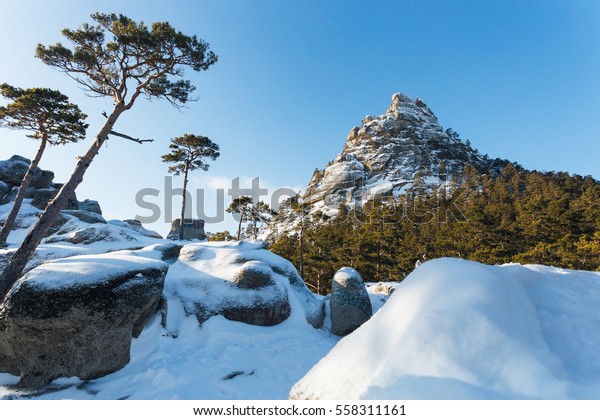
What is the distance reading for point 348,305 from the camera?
1073 centimetres

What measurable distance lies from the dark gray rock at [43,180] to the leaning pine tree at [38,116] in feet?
49.5

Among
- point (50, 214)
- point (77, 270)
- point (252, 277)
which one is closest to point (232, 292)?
point (252, 277)

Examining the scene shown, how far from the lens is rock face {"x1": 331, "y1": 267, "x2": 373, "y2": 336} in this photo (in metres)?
10.4

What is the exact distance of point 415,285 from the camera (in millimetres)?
2756

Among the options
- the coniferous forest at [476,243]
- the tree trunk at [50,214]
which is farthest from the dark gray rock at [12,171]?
the coniferous forest at [476,243]

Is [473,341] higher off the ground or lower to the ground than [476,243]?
higher

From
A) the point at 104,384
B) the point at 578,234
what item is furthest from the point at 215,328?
the point at 578,234

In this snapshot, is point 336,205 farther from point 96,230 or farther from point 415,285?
point 415,285

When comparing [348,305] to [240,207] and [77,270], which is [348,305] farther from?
[240,207]

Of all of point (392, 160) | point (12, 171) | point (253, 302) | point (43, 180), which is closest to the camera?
point (253, 302)

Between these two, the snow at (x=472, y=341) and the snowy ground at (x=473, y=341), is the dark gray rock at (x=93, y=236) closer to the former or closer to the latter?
the snow at (x=472, y=341)

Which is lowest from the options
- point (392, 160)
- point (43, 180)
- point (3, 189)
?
point (3, 189)

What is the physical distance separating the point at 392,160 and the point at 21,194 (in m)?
92.9

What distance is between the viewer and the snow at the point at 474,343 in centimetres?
182
